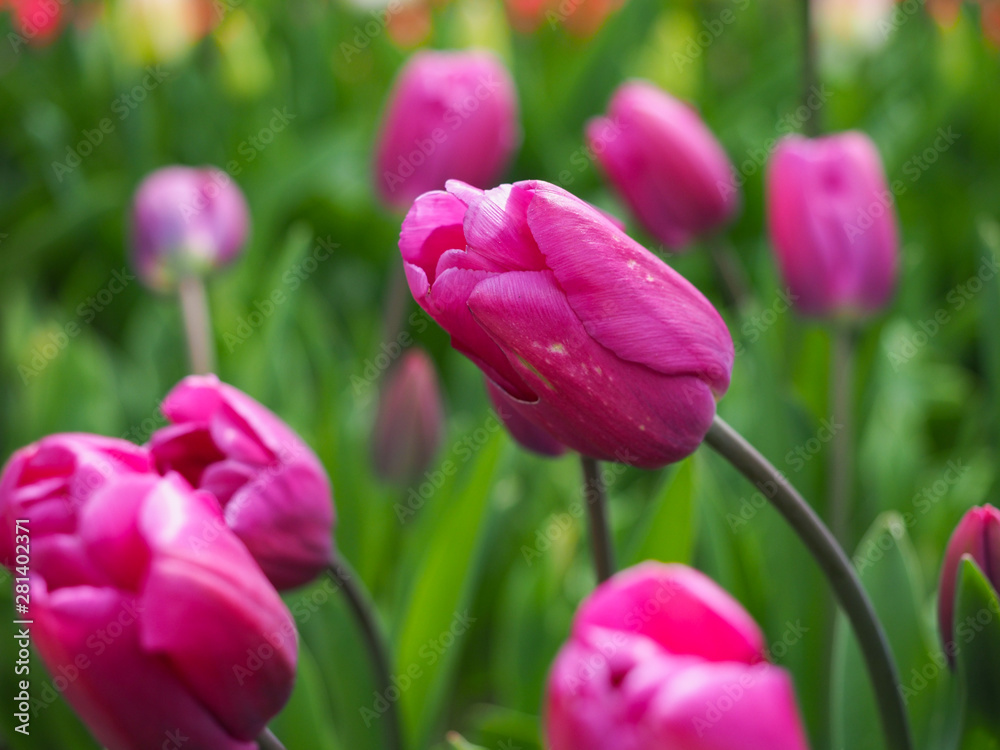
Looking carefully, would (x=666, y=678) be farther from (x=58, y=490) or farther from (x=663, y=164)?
(x=663, y=164)

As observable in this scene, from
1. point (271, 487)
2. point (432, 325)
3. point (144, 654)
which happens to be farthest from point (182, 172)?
point (144, 654)

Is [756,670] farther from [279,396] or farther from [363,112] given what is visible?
A: [363,112]

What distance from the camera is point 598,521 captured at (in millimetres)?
483

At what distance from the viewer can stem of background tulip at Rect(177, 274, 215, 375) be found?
3.07ft

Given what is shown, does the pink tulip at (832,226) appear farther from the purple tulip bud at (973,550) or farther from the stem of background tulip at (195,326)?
the stem of background tulip at (195,326)

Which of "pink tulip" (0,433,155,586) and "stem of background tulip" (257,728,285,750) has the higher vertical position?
"pink tulip" (0,433,155,586)

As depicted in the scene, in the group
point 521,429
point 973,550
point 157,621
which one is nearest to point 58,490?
point 157,621

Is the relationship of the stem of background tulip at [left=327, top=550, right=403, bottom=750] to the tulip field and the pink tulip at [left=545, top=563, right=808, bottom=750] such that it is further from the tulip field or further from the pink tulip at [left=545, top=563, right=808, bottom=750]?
the pink tulip at [left=545, top=563, right=808, bottom=750]

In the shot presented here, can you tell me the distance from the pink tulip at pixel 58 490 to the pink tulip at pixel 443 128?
681 millimetres

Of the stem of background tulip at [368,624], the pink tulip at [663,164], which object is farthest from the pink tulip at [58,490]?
the pink tulip at [663,164]

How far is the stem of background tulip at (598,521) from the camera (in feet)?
1.51

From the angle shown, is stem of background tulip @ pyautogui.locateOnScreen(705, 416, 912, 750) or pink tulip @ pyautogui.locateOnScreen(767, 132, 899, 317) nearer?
stem of background tulip @ pyautogui.locateOnScreen(705, 416, 912, 750)

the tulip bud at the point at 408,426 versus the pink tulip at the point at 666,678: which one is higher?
the pink tulip at the point at 666,678

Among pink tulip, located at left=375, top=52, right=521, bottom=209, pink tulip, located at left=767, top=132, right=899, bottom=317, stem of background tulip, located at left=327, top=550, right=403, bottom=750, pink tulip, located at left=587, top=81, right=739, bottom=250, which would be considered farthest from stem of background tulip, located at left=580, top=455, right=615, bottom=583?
pink tulip, located at left=375, top=52, right=521, bottom=209
